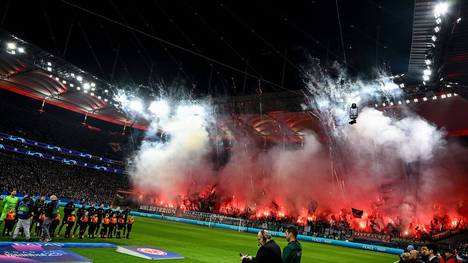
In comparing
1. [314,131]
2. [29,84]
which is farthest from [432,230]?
[29,84]

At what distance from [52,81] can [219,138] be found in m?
22.7

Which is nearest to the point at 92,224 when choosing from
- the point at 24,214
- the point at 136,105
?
the point at 24,214

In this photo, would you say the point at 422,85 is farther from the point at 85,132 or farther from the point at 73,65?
the point at 85,132

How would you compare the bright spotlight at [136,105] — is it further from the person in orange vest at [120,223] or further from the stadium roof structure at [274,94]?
the person in orange vest at [120,223]

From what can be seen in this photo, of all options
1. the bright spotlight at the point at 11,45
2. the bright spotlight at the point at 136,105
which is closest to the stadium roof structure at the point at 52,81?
the bright spotlight at the point at 11,45

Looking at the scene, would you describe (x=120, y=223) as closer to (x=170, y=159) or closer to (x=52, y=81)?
(x=52, y=81)

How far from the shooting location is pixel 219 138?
169 feet

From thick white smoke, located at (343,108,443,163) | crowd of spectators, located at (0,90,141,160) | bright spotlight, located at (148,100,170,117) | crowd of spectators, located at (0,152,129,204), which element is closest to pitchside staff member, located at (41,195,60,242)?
thick white smoke, located at (343,108,443,163)

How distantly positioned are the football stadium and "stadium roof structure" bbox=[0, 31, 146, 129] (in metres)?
0.23

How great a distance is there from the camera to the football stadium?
1628cm

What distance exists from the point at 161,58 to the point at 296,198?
25775 millimetres

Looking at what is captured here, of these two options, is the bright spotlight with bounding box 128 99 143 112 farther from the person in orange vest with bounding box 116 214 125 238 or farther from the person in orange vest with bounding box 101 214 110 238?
the person in orange vest with bounding box 101 214 110 238

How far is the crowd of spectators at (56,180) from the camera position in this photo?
39.9 metres

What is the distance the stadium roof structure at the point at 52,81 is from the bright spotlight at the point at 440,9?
28847 mm
